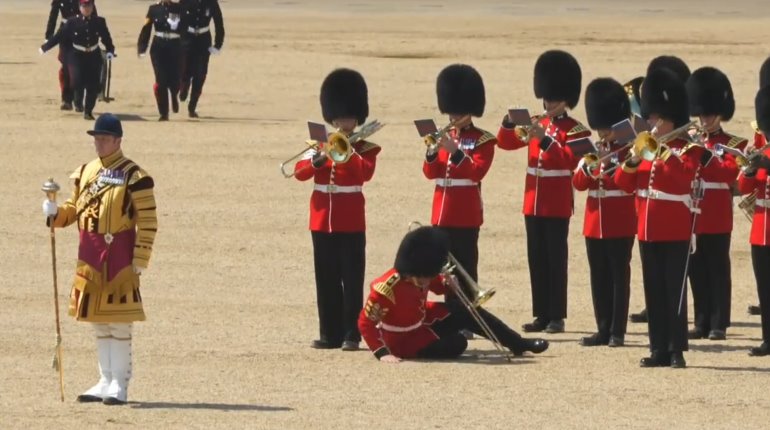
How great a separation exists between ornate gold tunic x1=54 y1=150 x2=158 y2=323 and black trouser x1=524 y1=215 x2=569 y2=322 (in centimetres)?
308

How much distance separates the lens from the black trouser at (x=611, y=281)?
1149 cm

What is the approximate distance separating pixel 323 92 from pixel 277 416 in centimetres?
265

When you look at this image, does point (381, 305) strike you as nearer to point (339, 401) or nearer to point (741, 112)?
point (339, 401)

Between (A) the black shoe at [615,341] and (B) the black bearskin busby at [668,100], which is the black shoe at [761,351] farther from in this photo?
(B) the black bearskin busby at [668,100]

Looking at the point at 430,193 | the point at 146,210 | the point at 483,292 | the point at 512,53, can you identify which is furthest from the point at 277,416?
the point at 512,53

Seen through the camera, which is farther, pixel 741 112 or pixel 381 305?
pixel 741 112

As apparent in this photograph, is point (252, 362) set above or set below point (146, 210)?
below

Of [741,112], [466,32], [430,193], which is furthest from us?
[466,32]

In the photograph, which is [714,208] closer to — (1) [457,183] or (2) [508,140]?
(2) [508,140]

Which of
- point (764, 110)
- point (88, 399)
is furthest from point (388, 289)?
point (764, 110)

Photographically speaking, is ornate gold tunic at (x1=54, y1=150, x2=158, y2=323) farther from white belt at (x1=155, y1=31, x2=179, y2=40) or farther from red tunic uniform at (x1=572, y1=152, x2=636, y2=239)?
white belt at (x1=155, y1=31, x2=179, y2=40)

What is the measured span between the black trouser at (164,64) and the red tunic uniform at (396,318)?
1040cm

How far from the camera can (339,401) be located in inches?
389

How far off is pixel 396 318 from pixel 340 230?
0.68 metres
